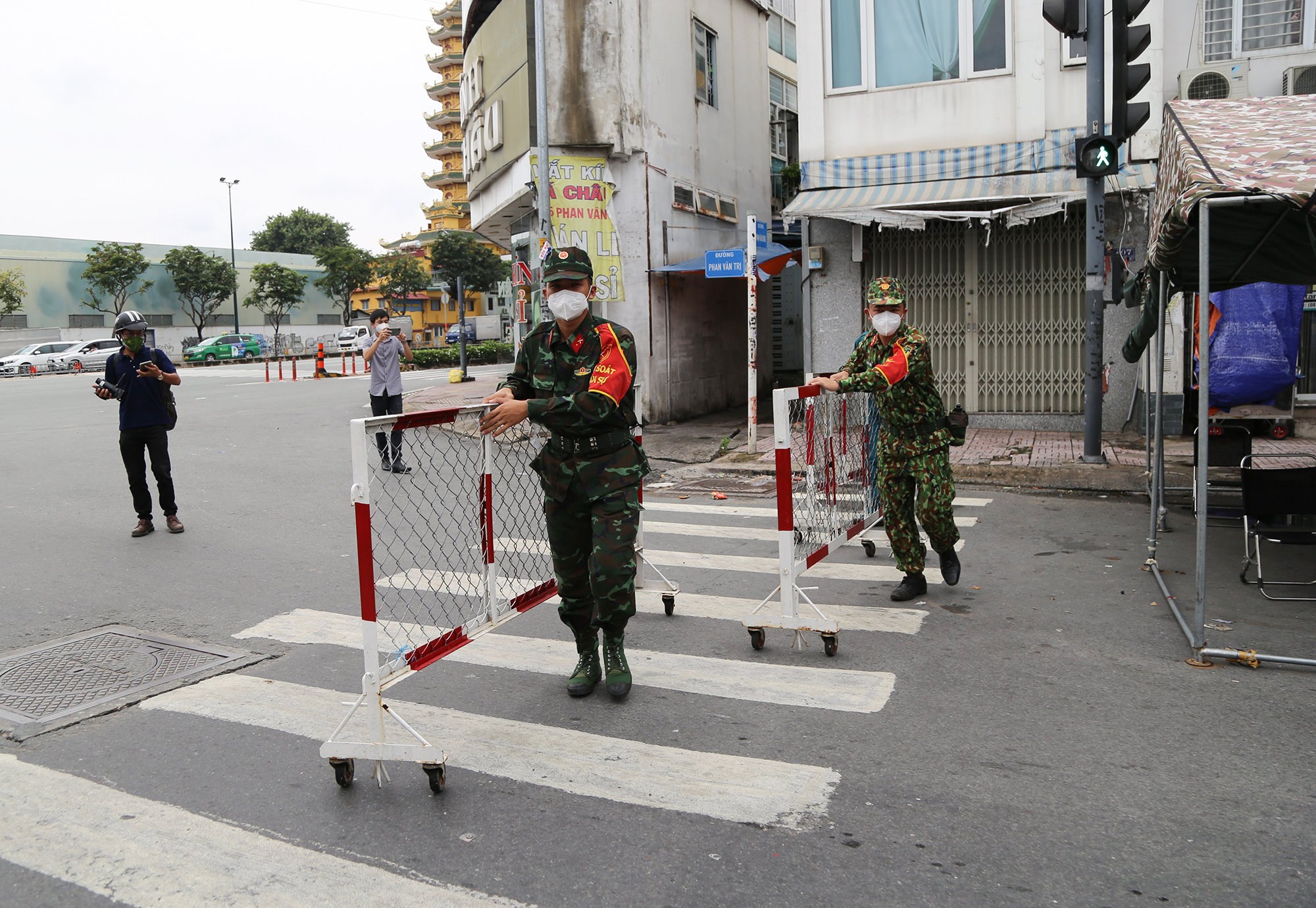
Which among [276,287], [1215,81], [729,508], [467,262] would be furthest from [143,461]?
[276,287]

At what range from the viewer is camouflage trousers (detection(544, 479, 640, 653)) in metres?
4.41

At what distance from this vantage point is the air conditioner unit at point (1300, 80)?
1266cm

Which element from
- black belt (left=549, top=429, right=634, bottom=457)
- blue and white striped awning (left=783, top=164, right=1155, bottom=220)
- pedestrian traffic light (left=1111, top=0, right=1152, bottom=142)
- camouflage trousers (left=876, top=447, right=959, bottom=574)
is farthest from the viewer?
blue and white striped awning (left=783, top=164, right=1155, bottom=220)

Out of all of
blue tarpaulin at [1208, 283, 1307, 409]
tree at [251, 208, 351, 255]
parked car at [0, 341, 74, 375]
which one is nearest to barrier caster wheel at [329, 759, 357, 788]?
blue tarpaulin at [1208, 283, 1307, 409]

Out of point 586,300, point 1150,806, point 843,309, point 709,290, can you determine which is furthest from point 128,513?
point 709,290

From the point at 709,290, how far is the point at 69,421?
11805 millimetres

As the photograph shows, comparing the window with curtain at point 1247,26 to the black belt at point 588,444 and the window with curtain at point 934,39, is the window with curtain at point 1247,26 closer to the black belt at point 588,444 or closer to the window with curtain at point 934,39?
the window with curtain at point 934,39

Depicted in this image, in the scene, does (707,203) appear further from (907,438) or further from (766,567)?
(907,438)

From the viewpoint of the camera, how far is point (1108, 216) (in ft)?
43.7

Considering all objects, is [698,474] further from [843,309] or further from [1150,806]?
[1150,806]

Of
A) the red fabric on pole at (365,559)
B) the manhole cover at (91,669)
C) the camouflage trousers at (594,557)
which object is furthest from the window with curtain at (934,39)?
the red fabric on pole at (365,559)

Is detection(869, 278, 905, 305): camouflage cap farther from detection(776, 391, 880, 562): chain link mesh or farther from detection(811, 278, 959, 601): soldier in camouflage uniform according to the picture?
detection(776, 391, 880, 562): chain link mesh

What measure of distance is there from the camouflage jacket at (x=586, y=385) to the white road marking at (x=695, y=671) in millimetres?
964

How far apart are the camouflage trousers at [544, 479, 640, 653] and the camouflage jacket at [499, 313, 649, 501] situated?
7 cm
